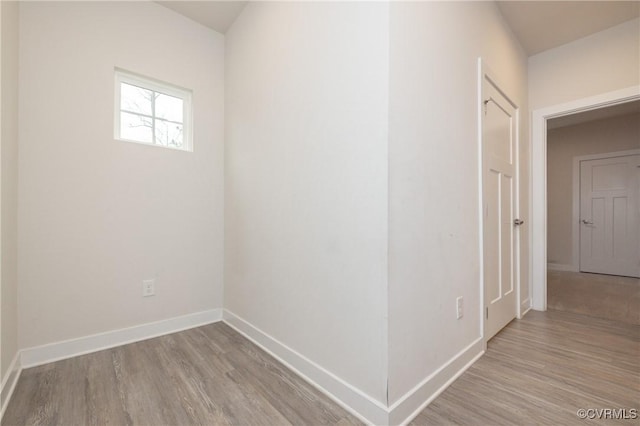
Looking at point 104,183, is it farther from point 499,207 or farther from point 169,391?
point 499,207

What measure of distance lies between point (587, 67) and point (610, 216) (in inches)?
129

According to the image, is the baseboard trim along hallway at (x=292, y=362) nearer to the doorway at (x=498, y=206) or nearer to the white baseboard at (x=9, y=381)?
the white baseboard at (x=9, y=381)

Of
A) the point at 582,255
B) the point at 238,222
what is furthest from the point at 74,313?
the point at 582,255

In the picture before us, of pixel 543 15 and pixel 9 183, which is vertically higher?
pixel 543 15

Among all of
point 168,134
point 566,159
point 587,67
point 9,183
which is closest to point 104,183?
point 9,183

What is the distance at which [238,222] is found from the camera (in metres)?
2.39

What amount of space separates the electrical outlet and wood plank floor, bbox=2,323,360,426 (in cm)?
A: 40

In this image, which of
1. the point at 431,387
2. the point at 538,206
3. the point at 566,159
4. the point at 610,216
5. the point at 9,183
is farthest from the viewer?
the point at 566,159

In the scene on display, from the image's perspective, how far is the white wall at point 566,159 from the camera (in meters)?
4.57

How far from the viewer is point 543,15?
233 cm

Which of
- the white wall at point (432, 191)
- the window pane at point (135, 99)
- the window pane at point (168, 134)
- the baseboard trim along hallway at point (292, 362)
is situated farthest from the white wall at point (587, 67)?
the window pane at point (135, 99)

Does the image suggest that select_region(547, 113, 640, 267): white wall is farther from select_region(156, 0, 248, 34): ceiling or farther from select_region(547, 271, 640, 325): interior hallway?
select_region(156, 0, 248, 34): ceiling

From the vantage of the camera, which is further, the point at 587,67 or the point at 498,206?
the point at 587,67

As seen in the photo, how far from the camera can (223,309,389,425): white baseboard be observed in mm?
1272
